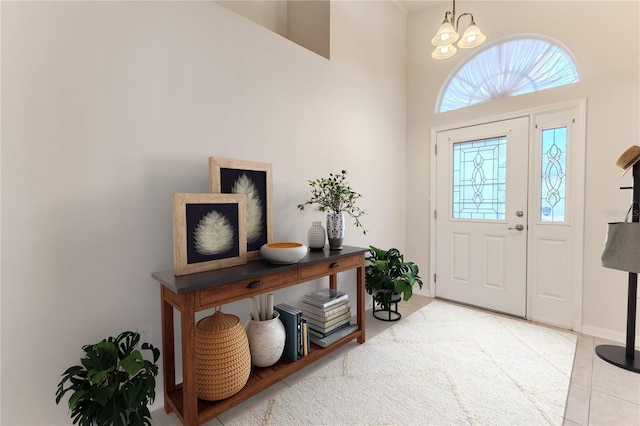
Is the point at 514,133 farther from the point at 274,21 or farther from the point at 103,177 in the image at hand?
the point at 103,177

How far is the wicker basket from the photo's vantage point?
1.58 meters

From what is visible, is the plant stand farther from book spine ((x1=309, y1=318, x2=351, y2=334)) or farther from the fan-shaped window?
the fan-shaped window

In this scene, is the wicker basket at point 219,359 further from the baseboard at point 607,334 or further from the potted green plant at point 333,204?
the baseboard at point 607,334

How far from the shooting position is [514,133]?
9.89 ft

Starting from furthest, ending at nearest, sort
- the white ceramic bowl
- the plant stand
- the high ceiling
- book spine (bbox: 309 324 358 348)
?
the high ceiling < the plant stand < book spine (bbox: 309 324 358 348) < the white ceramic bowl

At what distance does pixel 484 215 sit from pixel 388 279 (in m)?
1.35

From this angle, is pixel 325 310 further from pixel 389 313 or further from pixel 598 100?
pixel 598 100

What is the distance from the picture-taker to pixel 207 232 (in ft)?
5.63

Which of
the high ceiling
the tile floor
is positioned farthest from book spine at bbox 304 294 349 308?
the high ceiling

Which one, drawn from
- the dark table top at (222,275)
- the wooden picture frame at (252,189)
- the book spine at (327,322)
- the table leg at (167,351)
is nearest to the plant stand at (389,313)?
the book spine at (327,322)

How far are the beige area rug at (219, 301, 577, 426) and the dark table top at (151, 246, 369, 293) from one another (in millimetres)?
781

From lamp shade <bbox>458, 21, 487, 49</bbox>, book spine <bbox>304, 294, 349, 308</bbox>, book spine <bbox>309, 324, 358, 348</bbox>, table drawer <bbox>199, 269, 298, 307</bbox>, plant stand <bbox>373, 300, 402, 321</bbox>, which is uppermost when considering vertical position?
lamp shade <bbox>458, 21, 487, 49</bbox>

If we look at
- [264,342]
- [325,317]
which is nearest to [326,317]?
[325,317]

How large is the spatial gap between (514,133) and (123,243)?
3.47m
